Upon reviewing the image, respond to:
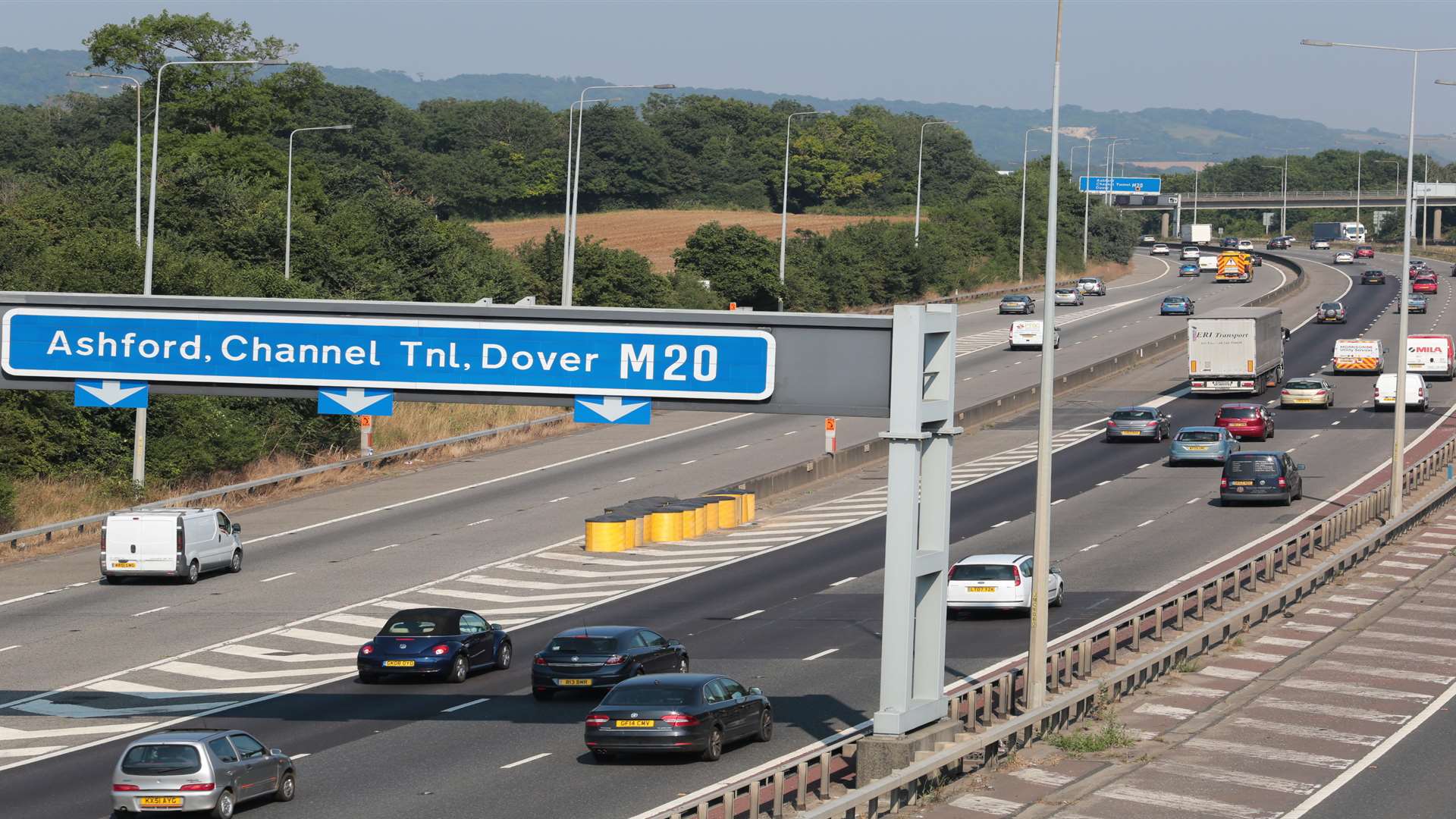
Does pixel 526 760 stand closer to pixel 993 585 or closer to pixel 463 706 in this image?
pixel 463 706

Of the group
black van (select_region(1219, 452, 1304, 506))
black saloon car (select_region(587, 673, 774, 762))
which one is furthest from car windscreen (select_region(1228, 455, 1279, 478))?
black saloon car (select_region(587, 673, 774, 762))

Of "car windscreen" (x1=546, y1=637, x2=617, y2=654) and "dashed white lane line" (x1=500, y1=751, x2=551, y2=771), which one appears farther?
"car windscreen" (x1=546, y1=637, x2=617, y2=654)

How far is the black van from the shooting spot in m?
49.3

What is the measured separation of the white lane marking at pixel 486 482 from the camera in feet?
164

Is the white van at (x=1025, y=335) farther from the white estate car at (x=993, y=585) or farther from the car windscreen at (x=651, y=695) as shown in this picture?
the car windscreen at (x=651, y=695)

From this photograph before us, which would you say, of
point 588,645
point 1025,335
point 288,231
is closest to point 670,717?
point 588,645

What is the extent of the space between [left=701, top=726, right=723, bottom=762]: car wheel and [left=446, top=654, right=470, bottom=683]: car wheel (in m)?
8.34

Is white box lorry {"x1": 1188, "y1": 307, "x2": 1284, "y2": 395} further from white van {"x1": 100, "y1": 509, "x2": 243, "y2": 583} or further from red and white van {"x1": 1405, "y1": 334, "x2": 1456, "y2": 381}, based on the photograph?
white van {"x1": 100, "y1": 509, "x2": 243, "y2": 583}

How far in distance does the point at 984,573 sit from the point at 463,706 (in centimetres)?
1224

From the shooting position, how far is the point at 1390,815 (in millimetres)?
21047

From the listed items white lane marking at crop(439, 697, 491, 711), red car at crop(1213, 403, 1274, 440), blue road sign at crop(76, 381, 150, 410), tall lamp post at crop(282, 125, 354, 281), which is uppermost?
tall lamp post at crop(282, 125, 354, 281)

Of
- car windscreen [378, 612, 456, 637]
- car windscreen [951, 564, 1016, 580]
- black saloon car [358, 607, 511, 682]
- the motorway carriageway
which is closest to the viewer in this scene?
the motorway carriageway

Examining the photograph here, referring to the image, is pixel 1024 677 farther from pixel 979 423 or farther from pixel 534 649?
pixel 979 423

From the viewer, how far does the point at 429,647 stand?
1238 inches
